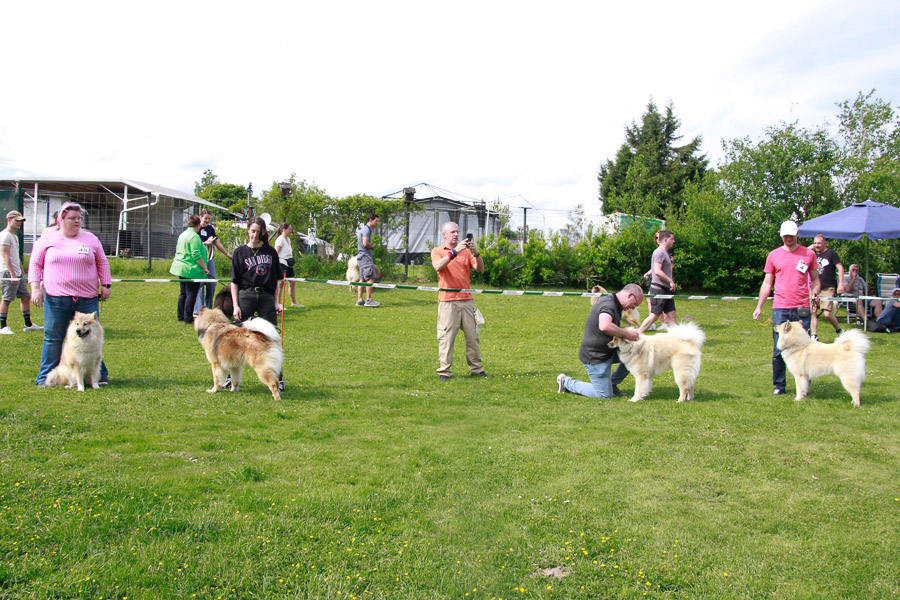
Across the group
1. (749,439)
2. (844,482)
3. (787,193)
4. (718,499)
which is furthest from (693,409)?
(787,193)

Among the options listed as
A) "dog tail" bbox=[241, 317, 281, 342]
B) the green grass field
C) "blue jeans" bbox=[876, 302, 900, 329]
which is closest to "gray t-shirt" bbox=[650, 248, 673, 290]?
the green grass field

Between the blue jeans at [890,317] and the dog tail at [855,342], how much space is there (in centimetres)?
800

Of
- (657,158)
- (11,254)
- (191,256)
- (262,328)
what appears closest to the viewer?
(262,328)

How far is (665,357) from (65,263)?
6.57m

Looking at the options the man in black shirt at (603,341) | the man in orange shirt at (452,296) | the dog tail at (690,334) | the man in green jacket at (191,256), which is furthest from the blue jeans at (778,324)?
the man in green jacket at (191,256)

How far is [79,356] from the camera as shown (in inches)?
242

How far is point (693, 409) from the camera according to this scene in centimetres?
622

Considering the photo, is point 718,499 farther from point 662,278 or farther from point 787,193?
point 787,193

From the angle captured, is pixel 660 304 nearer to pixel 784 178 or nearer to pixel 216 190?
pixel 784 178

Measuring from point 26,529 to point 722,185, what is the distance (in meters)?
21.1

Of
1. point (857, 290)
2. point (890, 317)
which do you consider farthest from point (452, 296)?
point (857, 290)

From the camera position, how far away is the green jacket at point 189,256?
10.4 m

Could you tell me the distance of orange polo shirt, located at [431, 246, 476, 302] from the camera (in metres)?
7.27

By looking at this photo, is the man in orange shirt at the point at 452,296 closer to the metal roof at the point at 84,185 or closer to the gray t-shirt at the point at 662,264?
the gray t-shirt at the point at 662,264
